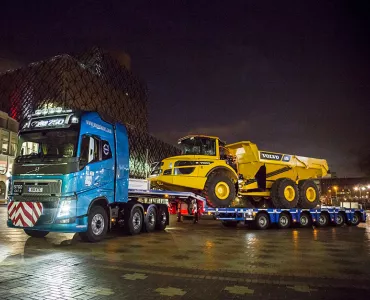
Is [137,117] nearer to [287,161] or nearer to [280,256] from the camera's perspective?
[287,161]

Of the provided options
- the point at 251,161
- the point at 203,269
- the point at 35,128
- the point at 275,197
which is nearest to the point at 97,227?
the point at 35,128

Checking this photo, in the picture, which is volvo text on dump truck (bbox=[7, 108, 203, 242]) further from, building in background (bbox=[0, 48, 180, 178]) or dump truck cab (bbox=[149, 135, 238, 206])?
building in background (bbox=[0, 48, 180, 178])

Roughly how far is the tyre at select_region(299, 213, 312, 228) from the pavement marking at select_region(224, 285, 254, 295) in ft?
41.1

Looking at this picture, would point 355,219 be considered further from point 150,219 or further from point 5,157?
point 5,157

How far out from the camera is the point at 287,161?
16594 mm

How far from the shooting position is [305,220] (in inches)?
677

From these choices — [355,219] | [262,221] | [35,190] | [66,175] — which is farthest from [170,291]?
[355,219]

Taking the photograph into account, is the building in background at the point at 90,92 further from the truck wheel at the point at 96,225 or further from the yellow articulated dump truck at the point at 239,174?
the truck wheel at the point at 96,225

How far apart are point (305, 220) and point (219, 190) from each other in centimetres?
623

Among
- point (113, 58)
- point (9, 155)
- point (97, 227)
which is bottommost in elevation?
point (97, 227)

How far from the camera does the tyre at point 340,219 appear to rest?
1907 centimetres

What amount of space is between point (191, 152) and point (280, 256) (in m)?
6.38

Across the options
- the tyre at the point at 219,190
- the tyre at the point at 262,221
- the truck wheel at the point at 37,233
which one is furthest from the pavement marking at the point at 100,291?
the tyre at the point at 262,221

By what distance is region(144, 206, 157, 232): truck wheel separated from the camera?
13047 millimetres
